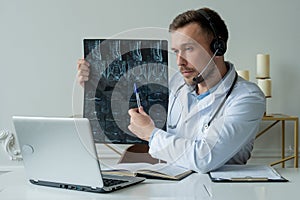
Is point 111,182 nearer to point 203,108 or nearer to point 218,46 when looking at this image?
point 203,108

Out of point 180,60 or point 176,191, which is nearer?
point 176,191

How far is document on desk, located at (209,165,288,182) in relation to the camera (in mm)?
1479

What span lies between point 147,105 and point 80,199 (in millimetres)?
469

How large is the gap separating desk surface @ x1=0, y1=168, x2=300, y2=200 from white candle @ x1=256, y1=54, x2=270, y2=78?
1.58 metres

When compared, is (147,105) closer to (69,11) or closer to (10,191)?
(10,191)

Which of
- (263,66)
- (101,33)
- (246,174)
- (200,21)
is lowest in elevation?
(246,174)

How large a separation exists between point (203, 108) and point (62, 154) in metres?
0.72

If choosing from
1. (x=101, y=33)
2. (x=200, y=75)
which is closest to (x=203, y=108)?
(x=200, y=75)

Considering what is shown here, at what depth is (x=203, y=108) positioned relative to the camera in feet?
6.23

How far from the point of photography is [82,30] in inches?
129

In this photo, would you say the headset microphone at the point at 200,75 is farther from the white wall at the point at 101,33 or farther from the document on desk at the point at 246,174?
the white wall at the point at 101,33

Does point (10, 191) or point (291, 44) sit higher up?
point (291, 44)

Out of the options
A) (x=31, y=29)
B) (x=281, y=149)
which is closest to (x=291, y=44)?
(x=281, y=149)

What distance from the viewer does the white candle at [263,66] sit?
3.04 metres
